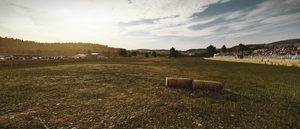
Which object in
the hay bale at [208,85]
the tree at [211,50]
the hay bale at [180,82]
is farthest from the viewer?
the tree at [211,50]

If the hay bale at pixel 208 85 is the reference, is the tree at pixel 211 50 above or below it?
above

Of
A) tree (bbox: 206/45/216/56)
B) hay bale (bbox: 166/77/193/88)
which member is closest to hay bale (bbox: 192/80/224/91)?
hay bale (bbox: 166/77/193/88)

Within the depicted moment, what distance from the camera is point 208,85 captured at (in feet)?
27.3

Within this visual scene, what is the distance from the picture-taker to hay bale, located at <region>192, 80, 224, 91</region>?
26.5 ft

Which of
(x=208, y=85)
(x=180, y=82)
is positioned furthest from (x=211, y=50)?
(x=180, y=82)

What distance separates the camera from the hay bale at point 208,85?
8086 millimetres

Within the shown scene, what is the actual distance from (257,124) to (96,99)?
8012mm

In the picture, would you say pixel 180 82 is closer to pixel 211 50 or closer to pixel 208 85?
pixel 208 85

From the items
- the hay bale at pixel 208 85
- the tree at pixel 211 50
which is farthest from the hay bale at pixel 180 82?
the tree at pixel 211 50

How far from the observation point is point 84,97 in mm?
6930

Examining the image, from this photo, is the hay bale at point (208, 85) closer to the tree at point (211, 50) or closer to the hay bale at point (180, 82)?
the hay bale at point (180, 82)

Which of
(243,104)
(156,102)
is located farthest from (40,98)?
(243,104)

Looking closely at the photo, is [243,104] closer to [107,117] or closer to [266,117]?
[266,117]

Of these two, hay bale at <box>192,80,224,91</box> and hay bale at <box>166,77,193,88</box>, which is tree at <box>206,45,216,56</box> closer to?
hay bale at <box>192,80,224,91</box>
